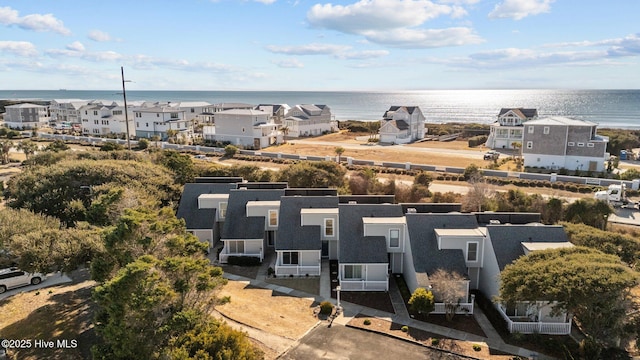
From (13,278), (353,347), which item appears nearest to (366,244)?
(353,347)

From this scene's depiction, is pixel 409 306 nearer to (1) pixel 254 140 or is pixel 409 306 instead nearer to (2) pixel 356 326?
(2) pixel 356 326

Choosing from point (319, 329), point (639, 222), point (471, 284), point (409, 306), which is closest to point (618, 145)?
point (639, 222)

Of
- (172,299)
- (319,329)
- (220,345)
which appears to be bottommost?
(319,329)

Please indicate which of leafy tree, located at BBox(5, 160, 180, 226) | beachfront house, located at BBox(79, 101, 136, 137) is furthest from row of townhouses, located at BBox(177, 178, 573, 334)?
beachfront house, located at BBox(79, 101, 136, 137)

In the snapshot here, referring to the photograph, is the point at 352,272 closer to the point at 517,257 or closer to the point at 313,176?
the point at 517,257

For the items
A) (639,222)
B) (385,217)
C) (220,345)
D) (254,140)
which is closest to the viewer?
(220,345)

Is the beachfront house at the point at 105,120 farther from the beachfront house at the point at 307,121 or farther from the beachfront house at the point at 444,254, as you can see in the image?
the beachfront house at the point at 444,254
